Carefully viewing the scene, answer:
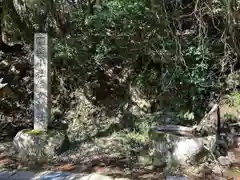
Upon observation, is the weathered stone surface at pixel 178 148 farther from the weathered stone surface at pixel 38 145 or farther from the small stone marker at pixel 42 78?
the small stone marker at pixel 42 78

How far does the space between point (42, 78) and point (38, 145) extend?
44.0 inches

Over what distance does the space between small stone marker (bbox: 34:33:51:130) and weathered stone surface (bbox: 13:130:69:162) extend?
0.24 m

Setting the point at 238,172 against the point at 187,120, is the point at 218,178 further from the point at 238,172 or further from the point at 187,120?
the point at 187,120

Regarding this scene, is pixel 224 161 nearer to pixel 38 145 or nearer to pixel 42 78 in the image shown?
pixel 38 145

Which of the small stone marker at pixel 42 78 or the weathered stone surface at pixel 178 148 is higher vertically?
the small stone marker at pixel 42 78

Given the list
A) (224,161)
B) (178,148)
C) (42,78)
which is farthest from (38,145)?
(224,161)

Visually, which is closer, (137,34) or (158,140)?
(158,140)

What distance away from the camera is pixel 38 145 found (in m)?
5.39

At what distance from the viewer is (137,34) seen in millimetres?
6582

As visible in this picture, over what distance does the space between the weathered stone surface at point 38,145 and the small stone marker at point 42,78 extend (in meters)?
0.24

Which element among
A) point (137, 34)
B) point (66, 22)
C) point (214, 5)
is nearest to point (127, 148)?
point (137, 34)

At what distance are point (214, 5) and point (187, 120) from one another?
7.35 ft

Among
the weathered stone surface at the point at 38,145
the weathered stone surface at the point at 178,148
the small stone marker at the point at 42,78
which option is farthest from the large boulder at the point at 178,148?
the small stone marker at the point at 42,78

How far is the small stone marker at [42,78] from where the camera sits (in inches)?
218
